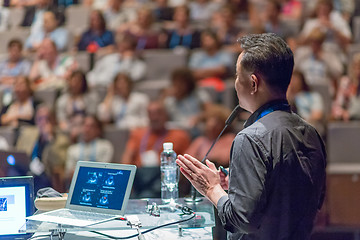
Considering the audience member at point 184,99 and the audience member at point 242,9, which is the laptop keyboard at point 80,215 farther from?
the audience member at point 242,9

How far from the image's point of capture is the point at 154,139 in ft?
14.3

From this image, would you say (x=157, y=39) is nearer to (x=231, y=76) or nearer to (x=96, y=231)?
(x=231, y=76)

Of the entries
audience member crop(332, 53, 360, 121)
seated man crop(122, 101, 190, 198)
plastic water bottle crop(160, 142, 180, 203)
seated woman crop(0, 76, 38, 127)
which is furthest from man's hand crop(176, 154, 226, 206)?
seated woman crop(0, 76, 38, 127)

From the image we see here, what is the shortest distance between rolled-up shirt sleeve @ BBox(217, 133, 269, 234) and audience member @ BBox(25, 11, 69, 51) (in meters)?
4.98

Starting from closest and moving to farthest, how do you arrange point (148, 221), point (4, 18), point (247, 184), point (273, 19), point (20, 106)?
point (247, 184) → point (148, 221) → point (20, 106) → point (273, 19) → point (4, 18)

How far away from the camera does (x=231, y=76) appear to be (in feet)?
17.3

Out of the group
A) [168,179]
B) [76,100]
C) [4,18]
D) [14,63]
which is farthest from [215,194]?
[4,18]

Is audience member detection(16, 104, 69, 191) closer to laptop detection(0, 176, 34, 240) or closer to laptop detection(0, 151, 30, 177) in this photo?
laptop detection(0, 151, 30, 177)

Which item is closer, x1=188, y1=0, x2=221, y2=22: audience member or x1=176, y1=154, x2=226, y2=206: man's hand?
x1=176, y1=154, x2=226, y2=206: man's hand

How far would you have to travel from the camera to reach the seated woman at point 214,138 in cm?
388

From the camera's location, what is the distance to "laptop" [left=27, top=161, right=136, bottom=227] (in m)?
1.80

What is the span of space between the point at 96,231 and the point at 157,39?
4.05 m

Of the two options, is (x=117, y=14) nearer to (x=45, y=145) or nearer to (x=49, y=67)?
(x=49, y=67)

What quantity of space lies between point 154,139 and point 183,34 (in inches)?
67.7
